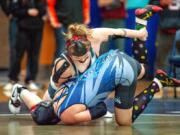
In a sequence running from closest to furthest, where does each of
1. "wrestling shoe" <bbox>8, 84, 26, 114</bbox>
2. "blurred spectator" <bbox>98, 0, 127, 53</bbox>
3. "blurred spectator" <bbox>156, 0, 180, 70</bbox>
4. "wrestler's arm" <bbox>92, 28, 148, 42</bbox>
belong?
1. "wrestler's arm" <bbox>92, 28, 148, 42</bbox>
2. "wrestling shoe" <bbox>8, 84, 26, 114</bbox>
3. "blurred spectator" <bbox>156, 0, 180, 70</bbox>
4. "blurred spectator" <bbox>98, 0, 127, 53</bbox>

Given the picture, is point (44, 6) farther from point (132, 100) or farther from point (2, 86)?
point (132, 100)

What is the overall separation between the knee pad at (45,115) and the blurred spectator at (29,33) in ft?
10.3

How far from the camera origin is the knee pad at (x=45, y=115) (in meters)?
6.24

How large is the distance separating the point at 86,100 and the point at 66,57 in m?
0.44

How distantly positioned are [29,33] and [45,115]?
341cm

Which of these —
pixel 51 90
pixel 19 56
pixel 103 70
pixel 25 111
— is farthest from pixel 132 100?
pixel 19 56

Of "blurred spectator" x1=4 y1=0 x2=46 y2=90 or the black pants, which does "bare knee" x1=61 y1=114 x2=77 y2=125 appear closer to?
"blurred spectator" x1=4 y1=0 x2=46 y2=90

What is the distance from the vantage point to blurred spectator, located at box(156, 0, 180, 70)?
985 cm

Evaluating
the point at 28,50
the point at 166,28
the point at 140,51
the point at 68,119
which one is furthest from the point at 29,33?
the point at 68,119

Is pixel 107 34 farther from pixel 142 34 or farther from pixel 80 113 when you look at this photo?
pixel 80 113

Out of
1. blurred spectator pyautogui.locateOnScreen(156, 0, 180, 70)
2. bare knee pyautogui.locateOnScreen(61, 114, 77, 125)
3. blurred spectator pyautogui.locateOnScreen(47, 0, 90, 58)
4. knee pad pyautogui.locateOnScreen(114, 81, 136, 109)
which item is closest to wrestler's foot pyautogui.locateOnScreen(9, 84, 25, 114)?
bare knee pyautogui.locateOnScreen(61, 114, 77, 125)

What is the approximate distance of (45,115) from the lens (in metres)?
6.25

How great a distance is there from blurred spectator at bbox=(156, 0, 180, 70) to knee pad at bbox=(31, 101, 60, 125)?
11.9 ft

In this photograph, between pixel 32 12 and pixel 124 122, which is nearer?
pixel 124 122
